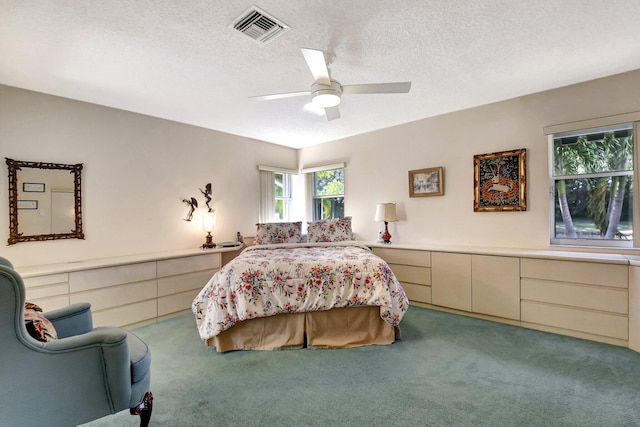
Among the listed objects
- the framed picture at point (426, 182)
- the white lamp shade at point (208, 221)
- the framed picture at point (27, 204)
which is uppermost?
the framed picture at point (426, 182)

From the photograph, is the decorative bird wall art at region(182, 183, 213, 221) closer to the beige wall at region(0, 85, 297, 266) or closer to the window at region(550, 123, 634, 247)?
the beige wall at region(0, 85, 297, 266)

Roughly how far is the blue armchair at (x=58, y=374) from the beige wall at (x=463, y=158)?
351 cm

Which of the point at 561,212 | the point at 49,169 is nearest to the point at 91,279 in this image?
the point at 49,169

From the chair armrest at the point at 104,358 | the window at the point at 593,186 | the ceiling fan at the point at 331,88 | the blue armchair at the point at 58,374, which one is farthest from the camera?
the window at the point at 593,186

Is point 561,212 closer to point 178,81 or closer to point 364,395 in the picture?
point 364,395

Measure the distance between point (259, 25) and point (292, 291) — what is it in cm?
201

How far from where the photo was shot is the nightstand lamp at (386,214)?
13.3 ft

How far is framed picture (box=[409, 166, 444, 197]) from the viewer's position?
12.3 ft

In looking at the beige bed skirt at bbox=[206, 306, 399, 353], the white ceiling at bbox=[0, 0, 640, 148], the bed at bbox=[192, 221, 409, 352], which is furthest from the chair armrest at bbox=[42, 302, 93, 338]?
the white ceiling at bbox=[0, 0, 640, 148]

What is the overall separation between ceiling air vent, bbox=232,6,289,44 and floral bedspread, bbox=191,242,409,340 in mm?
1799

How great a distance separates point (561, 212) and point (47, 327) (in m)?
4.25

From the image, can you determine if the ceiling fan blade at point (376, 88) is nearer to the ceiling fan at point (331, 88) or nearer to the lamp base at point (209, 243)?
the ceiling fan at point (331, 88)

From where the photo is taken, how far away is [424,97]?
3139 mm

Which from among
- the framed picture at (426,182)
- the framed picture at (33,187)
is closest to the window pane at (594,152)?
the framed picture at (426,182)
